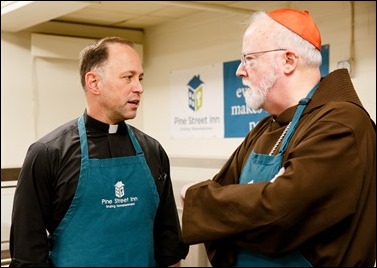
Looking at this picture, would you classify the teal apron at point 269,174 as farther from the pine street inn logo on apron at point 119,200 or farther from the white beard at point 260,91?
the pine street inn logo on apron at point 119,200

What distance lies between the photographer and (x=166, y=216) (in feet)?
5.71

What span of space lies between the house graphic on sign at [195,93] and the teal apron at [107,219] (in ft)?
10.4

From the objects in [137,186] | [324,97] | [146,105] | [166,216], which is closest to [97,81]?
[137,186]

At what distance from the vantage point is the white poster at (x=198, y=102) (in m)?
4.59

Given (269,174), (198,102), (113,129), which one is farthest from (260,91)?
(198,102)

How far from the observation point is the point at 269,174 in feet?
4.35

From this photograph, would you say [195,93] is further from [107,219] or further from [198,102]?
[107,219]

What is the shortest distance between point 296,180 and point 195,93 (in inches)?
148

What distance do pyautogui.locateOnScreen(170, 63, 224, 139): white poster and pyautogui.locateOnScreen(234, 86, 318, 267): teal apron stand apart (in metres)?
3.16

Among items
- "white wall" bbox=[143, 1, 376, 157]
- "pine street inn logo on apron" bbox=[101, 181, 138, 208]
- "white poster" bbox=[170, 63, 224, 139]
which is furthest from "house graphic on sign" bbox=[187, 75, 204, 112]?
"pine street inn logo on apron" bbox=[101, 181, 138, 208]

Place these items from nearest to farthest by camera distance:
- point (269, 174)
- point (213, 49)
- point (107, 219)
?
point (269, 174), point (107, 219), point (213, 49)

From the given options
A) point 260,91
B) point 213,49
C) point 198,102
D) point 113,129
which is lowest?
point 113,129

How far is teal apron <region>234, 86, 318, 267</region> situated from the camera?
1233 millimetres

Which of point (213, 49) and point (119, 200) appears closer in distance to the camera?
point (119, 200)
